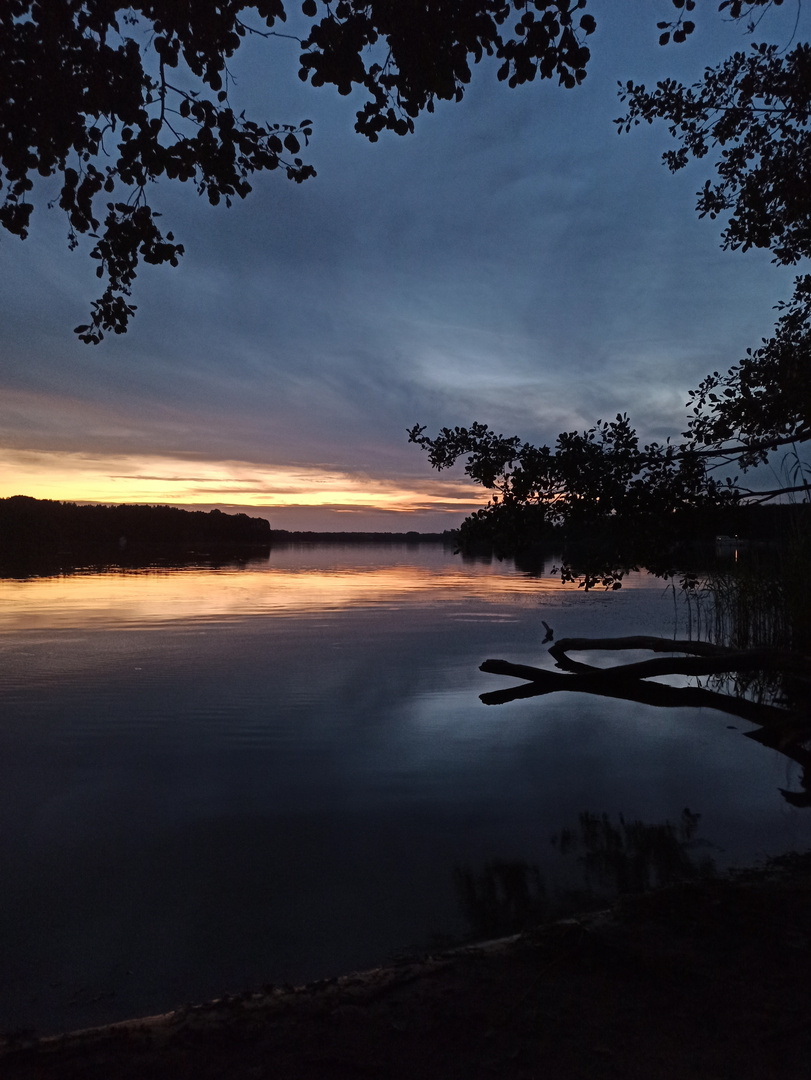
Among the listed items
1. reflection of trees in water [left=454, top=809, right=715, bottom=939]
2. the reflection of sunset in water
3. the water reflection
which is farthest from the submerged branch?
the water reflection

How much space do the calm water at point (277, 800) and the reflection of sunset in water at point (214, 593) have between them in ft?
25.2

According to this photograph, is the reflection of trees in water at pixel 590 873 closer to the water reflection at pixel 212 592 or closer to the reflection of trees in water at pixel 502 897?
the reflection of trees in water at pixel 502 897

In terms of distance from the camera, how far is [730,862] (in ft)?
23.5

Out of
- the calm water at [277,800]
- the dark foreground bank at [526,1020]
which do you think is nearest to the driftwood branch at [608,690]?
the calm water at [277,800]

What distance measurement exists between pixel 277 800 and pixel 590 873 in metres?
3.99

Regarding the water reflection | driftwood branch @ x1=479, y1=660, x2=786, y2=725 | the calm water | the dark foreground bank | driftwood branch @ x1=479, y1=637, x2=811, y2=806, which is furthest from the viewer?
the water reflection

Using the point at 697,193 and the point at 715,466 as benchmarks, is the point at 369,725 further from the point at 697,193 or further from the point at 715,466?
the point at 697,193

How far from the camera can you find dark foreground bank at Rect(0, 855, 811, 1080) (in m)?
3.61

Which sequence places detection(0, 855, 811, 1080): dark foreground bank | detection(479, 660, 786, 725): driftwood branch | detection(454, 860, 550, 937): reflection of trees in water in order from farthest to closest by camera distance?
1. detection(479, 660, 786, 725): driftwood branch
2. detection(454, 860, 550, 937): reflection of trees in water
3. detection(0, 855, 811, 1080): dark foreground bank

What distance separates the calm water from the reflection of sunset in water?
7694 mm

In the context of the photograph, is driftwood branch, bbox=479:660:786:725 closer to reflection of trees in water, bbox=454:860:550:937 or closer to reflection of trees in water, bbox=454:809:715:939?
reflection of trees in water, bbox=454:809:715:939

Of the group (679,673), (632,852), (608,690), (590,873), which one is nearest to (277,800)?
(590,873)

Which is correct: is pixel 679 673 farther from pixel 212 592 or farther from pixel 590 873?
pixel 212 592

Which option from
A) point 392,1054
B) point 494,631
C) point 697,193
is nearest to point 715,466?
point 697,193
